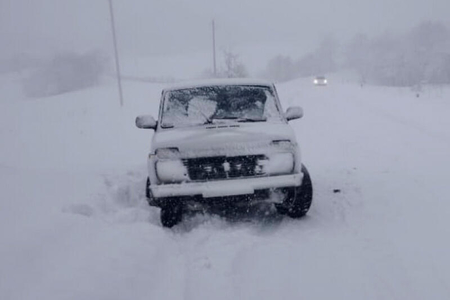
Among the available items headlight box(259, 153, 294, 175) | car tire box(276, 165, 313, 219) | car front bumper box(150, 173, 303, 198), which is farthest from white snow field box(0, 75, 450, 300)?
headlight box(259, 153, 294, 175)

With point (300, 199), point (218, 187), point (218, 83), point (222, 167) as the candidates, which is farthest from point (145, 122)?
point (300, 199)

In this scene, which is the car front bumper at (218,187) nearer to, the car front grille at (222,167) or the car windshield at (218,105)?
the car front grille at (222,167)

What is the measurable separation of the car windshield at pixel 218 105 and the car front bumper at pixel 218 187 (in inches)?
41.3

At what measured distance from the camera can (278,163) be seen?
15.0 feet

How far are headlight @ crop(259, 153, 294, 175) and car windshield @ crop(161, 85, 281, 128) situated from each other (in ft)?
2.68

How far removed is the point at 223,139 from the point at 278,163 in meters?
0.73

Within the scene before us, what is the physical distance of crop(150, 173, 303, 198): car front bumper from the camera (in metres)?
4.41

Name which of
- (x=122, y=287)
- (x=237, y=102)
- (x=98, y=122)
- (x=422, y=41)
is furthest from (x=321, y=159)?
(x=422, y=41)

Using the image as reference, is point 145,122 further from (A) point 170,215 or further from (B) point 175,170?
(A) point 170,215

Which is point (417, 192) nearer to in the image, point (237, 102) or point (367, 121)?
point (237, 102)

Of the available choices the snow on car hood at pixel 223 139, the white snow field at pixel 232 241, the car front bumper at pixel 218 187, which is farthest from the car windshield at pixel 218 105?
the white snow field at pixel 232 241

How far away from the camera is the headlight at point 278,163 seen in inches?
179

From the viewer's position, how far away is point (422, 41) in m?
81.8

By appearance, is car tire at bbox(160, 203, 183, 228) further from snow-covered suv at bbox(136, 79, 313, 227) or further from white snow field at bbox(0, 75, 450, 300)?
white snow field at bbox(0, 75, 450, 300)
